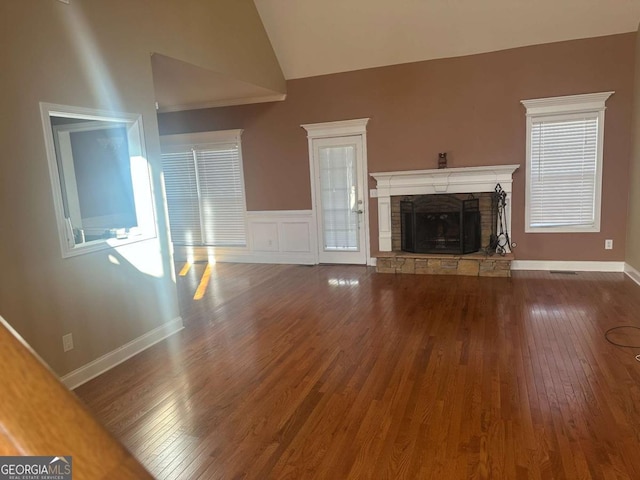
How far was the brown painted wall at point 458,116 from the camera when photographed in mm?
5336

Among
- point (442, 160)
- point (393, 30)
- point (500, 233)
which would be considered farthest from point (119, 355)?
point (393, 30)

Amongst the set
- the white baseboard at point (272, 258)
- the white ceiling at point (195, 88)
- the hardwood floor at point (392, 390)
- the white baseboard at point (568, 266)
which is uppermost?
the white ceiling at point (195, 88)

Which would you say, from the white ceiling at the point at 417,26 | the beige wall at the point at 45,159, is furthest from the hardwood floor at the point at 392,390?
the white ceiling at the point at 417,26

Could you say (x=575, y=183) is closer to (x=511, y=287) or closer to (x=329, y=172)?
(x=511, y=287)

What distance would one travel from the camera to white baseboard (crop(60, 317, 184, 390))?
10.4 feet

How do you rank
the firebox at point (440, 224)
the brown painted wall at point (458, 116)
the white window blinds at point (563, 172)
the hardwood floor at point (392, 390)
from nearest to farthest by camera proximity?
the hardwood floor at point (392, 390), the brown painted wall at point (458, 116), the white window blinds at point (563, 172), the firebox at point (440, 224)

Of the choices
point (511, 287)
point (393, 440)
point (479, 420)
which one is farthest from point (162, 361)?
point (511, 287)

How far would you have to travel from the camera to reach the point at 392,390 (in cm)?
287

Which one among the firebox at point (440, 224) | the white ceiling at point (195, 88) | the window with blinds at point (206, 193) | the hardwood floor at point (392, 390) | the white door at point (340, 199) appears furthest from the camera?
the window with blinds at point (206, 193)

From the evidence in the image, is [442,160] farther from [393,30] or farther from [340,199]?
[393,30]

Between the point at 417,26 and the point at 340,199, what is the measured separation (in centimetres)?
266

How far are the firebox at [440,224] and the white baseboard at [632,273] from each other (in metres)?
1.82

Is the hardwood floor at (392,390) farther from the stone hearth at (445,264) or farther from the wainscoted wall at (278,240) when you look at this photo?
the wainscoted wall at (278,240)

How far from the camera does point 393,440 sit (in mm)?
2342
